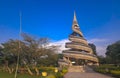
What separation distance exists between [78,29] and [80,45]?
658cm

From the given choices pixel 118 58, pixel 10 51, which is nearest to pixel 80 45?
pixel 118 58

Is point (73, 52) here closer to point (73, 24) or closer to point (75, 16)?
point (73, 24)

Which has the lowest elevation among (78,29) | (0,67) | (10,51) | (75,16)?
(0,67)

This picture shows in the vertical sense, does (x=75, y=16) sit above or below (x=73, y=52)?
above

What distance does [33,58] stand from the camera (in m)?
35.6

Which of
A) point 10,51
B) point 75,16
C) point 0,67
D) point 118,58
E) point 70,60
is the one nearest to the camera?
point 10,51

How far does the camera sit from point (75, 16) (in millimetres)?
66875

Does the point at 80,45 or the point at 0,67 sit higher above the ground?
the point at 80,45

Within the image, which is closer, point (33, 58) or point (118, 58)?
point (33, 58)

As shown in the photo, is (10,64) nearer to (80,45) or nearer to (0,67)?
(0,67)

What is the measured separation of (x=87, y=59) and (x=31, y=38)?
2690cm

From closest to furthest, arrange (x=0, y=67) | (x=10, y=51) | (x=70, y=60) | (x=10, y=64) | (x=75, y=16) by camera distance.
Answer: (x=10, y=51), (x=10, y=64), (x=0, y=67), (x=70, y=60), (x=75, y=16)

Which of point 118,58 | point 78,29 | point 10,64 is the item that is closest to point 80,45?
point 78,29

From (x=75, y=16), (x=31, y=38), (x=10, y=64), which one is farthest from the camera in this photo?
(x=75, y=16)
